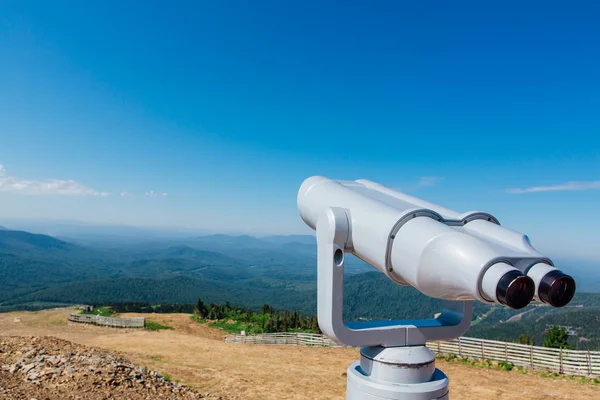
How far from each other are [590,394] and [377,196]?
12.5 m

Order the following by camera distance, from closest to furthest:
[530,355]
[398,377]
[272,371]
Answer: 1. [398,377]
2. [272,371]
3. [530,355]

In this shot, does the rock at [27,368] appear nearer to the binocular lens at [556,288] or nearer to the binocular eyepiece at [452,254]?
the binocular eyepiece at [452,254]

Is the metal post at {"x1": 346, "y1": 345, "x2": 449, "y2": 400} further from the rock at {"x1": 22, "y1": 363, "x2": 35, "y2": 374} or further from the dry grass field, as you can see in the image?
the rock at {"x1": 22, "y1": 363, "x2": 35, "y2": 374}

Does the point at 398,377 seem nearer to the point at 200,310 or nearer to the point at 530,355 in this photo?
the point at 530,355

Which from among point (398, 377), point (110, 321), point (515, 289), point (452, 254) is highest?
point (452, 254)

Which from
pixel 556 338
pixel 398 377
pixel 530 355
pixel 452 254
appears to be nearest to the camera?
pixel 452 254

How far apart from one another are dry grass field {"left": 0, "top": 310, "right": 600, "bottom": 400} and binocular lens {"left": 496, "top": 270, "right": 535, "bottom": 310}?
33.3 ft

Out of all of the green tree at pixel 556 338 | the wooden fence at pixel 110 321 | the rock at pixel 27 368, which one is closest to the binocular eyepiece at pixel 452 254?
the rock at pixel 27 368

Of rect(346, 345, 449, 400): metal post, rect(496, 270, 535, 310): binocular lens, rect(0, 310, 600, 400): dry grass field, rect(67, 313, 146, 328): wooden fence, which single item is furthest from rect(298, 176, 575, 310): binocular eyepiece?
rect(67, 313, 146, 328): wooden fence

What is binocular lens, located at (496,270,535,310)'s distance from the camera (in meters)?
2.06

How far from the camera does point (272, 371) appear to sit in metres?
13.7

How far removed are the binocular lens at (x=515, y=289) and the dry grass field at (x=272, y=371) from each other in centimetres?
1016

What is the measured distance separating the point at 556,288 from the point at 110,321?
25.8 meters

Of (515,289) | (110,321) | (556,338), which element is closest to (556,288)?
(515,289)
